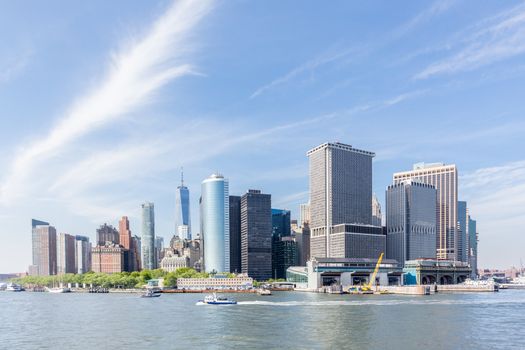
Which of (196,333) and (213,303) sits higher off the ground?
(196,333)

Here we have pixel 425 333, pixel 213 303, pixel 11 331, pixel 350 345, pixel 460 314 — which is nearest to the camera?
pixel 350 345

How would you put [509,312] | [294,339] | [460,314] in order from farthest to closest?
1. [509,312]
2. [460,314]
3. [294,339]

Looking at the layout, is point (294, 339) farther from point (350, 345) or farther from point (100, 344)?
point (100, 344)

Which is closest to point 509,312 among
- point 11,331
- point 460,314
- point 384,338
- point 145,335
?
point 460,314

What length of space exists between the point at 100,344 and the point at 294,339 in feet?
95.5

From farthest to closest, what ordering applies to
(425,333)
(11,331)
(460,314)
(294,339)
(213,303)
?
1. (213,303)
2. (460,314)
3. (11,331)
4. (425,333)
5. (294,339)

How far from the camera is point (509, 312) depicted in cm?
12681

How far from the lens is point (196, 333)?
88.8 meters

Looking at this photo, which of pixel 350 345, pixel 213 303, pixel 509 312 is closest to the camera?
pixel 350 345

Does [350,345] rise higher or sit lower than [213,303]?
higher

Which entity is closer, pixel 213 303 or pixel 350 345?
pixel 350 345

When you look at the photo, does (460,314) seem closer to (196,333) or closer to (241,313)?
(241,313)

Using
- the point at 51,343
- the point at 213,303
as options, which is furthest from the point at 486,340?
the point at 213,303

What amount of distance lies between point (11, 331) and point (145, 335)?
29.3m
